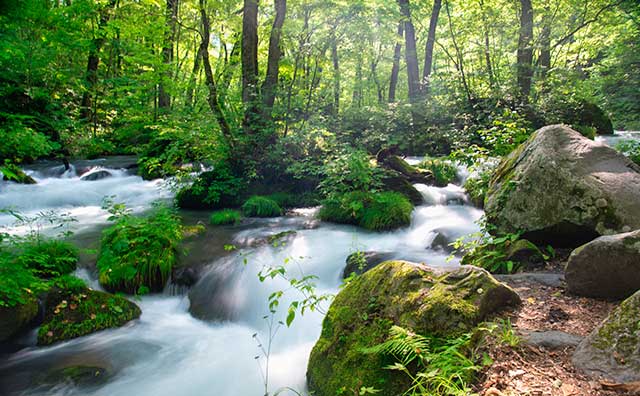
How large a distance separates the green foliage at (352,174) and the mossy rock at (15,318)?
6.08 metres

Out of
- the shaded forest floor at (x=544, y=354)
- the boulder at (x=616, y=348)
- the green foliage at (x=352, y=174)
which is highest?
the green foliage at (x=352, y=174)

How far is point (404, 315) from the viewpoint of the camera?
272 centimetres

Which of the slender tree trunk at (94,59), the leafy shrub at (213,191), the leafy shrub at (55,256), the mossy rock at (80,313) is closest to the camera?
the mossy rock at (80,313)

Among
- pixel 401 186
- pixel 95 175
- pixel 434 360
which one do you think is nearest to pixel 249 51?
pixel 401 186

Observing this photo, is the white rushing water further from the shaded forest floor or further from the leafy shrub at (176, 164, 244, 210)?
the leafy shrub at (176, 164, 244, 210)

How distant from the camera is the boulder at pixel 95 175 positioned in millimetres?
13117

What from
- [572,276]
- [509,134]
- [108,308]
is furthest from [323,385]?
[509,134]

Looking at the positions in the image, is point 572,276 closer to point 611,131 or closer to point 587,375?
point 587,375

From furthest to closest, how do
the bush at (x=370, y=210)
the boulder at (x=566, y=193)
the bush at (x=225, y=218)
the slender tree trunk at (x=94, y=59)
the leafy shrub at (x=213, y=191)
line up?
1. the slender tree trunk at (x=94, y=59)
2. the leafy shrub at (x=213, y=191)
3. the bush at (x=225, y=218)
4. the bush at (x=370, y=210)
5. the boulder at (x=566, y=193)

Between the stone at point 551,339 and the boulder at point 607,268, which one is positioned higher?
the boulder at point 607,268

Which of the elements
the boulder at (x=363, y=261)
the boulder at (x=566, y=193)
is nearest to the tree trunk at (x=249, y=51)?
the boulder at (x=363, y=261)

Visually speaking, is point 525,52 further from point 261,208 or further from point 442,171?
point 261,208

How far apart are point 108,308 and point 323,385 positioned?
11.9 ft

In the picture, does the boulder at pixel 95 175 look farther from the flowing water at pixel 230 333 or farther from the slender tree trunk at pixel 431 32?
the slender tree trunk at pixel 431 32
